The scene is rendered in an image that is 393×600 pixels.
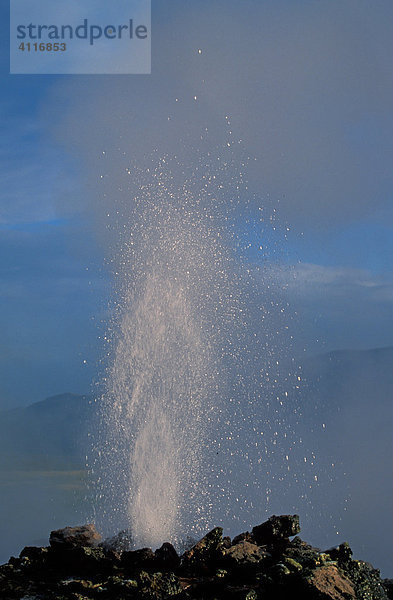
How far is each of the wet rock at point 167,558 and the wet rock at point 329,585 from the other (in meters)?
4.70

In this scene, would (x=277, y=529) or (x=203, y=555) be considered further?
(x=277, y=529)

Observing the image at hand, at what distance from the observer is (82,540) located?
22.6m

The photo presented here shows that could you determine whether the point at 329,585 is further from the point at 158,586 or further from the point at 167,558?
the point at 167,558

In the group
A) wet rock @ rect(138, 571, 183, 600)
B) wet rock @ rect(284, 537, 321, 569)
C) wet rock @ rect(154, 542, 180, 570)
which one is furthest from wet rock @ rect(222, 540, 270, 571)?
wet rock @ rect(138, 571, 183, 600)

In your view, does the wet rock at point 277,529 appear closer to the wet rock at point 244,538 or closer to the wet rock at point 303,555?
the wet rock at point 244,538

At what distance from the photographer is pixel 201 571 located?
19.9 metres

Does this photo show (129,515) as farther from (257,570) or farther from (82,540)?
(257,570)

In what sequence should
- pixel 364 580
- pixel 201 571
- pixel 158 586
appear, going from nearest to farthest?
1. pixel 158 586
2. pixel 364 580
3. pixel 201 571

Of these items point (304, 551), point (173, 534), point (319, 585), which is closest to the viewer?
point (319, 585)

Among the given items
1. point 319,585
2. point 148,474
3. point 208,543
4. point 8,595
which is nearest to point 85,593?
point 8,595

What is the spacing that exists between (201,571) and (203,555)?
55 cm

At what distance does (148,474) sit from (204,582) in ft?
30.8

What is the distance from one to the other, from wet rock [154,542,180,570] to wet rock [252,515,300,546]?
327 centimetres

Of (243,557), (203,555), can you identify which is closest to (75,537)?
(203,555)
